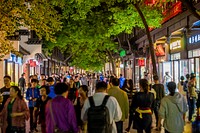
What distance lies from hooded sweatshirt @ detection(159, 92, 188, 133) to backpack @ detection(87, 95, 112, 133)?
4.27 ft

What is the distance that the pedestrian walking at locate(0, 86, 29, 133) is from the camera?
8.59 meters

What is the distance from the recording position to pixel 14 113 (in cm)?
855

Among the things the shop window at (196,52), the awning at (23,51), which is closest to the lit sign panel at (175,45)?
the shop window at (196,52)

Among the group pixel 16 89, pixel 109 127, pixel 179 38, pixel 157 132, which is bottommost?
pixel 157 132

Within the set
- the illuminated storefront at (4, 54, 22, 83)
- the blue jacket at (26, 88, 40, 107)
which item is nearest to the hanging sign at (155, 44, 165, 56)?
the illuminated storefront at (4, 54, 22, 83)

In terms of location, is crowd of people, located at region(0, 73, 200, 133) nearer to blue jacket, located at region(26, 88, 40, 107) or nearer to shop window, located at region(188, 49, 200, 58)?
blue jacket, located at region(26, 88, 40, 107)

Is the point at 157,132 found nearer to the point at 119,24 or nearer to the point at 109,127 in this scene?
the point at 109,127

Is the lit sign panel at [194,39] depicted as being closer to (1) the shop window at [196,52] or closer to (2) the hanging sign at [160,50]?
(1) the shop window at [196,52]

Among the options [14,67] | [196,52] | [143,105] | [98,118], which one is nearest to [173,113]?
[98,118]

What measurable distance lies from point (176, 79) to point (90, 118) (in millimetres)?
19499

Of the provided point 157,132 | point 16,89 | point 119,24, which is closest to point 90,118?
point 16,89

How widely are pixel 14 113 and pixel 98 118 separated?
2288 mm

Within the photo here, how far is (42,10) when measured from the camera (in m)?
15.2

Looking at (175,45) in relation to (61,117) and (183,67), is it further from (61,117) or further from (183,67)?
(61,117)
